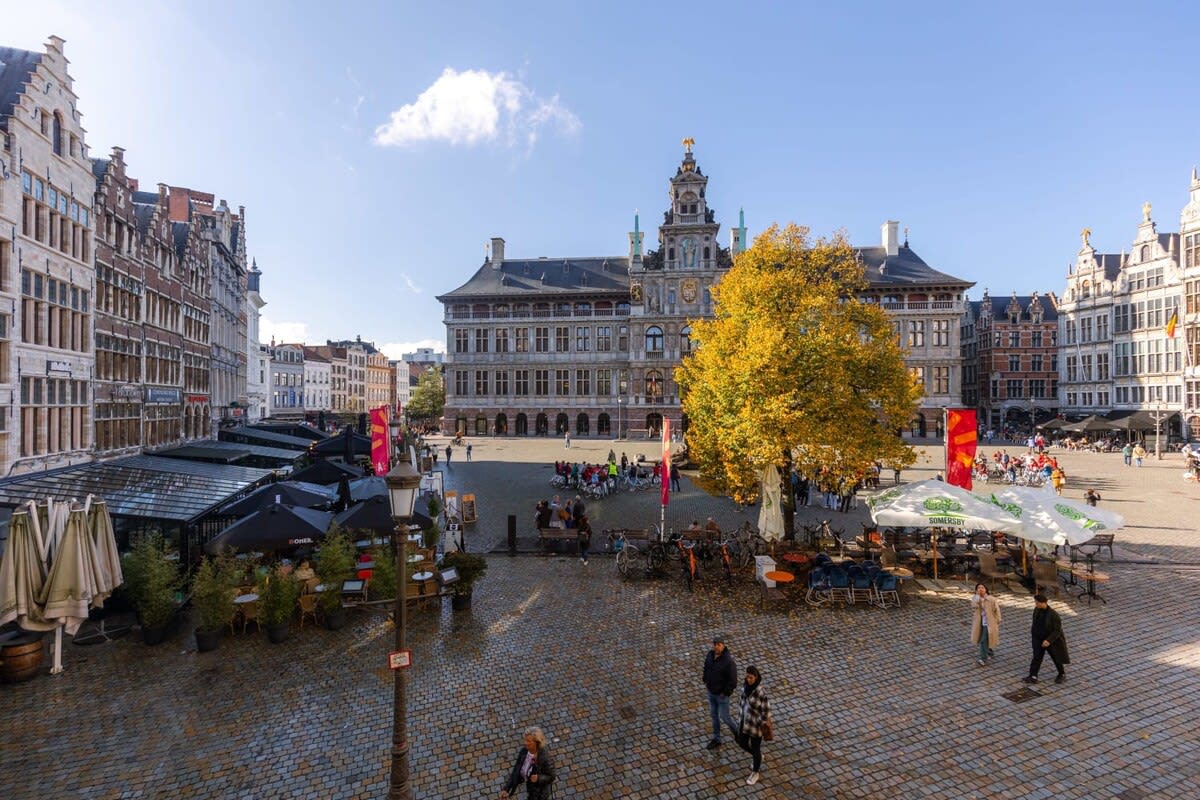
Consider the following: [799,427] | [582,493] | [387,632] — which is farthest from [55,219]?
[799,427]

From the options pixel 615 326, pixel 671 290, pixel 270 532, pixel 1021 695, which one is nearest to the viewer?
pixel 1021 695

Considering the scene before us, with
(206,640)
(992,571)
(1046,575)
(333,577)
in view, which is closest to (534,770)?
(333,577)

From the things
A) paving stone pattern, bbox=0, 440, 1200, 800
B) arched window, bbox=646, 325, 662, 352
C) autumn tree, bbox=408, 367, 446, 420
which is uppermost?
arched window, bbox=646, 325, 662, 352

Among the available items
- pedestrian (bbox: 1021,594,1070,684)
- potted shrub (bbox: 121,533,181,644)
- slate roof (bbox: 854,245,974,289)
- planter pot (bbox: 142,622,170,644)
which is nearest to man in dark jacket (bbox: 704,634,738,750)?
pedestrian (bbox: 1021,594,1070,684)

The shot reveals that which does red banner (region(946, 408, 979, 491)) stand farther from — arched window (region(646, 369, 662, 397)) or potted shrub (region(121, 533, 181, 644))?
arched window (region(646, 369, 662, 397))

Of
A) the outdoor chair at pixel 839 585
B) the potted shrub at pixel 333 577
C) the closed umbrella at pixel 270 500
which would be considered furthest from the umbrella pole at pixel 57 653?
the outdoor chair at pixel 839 585

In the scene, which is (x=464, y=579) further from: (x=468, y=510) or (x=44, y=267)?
(x=44, y=267)

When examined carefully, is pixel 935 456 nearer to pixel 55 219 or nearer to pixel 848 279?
pixel 848 279

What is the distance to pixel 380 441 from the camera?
1912 cm

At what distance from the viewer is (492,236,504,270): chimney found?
61656mm

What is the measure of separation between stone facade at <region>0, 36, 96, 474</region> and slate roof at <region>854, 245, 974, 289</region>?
55854 millimetres

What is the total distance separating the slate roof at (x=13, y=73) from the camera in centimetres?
1484

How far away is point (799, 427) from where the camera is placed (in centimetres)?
1319

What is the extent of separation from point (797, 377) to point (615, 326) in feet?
146
